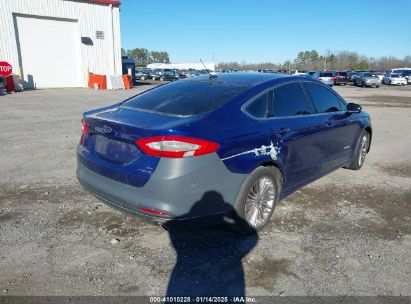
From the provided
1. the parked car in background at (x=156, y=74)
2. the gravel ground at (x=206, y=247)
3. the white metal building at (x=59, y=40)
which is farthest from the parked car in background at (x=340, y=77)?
the gravel ground at (x=206, y=247)

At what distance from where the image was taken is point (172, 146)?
113 inches

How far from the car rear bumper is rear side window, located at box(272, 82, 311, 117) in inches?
41.3

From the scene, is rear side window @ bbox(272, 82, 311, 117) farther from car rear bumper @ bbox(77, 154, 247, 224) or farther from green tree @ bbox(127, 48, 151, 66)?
green tree @ bbox(127, 48, 151, 66)

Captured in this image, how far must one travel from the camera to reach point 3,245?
3369 millimetres

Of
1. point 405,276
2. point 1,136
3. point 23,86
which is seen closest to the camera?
point 405,276

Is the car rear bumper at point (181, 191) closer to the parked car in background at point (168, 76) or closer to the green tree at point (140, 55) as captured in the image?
the parked car in background at point (168, 76)

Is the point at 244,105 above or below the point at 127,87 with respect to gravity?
above

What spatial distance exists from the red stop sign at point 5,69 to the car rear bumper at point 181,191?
73.2ft

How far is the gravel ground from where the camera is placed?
284 cm

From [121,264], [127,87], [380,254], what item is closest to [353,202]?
[380,254]

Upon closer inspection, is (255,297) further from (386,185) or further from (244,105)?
(386,185)

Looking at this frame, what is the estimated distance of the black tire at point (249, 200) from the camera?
132 inches

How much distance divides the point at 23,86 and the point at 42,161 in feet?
70.4

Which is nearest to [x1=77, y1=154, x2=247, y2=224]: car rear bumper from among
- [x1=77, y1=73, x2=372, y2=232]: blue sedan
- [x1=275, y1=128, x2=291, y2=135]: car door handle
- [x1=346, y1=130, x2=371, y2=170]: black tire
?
[x1=77, y1=73, x2=372, y2=232]: blue sedan
